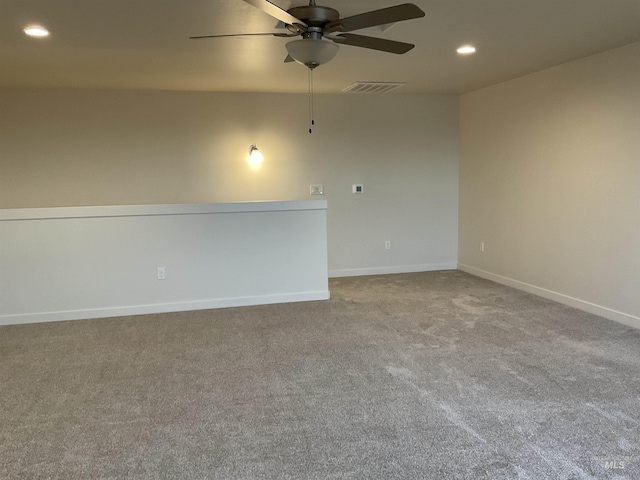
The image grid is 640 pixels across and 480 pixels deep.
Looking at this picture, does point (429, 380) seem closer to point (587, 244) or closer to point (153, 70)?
point (587, 244)

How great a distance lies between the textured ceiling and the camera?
2.81 metres

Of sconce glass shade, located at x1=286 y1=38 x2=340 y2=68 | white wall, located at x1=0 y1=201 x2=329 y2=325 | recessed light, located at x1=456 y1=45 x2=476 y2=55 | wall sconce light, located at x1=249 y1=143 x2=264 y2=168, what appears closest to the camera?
sconce glass shade, located at x1=286 y1=38 x2=340 y2=68

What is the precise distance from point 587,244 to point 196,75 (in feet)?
13.5

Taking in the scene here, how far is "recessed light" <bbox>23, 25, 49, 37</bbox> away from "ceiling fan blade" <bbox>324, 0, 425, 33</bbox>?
2044 mm

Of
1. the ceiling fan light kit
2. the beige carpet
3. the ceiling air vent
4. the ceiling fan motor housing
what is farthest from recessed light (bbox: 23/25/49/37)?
the ceiling air vent

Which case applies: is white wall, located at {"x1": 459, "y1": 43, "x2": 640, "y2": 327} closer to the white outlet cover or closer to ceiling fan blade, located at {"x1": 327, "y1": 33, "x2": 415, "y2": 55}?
the white outlet cover

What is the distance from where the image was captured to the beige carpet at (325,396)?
7.00ft

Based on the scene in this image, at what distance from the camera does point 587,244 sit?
4.34m

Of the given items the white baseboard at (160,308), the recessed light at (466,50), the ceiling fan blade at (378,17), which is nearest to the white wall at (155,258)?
the white baseboard at (160,308)

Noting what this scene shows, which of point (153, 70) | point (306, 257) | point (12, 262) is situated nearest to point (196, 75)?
point (153, 70)

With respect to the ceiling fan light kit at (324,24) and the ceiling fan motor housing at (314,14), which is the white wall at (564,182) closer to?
the ceiling fan light kit at (324,24)

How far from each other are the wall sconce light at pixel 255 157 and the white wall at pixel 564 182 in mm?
2763

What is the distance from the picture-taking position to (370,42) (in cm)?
258

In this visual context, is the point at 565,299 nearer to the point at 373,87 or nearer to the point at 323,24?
the point at 373,87
